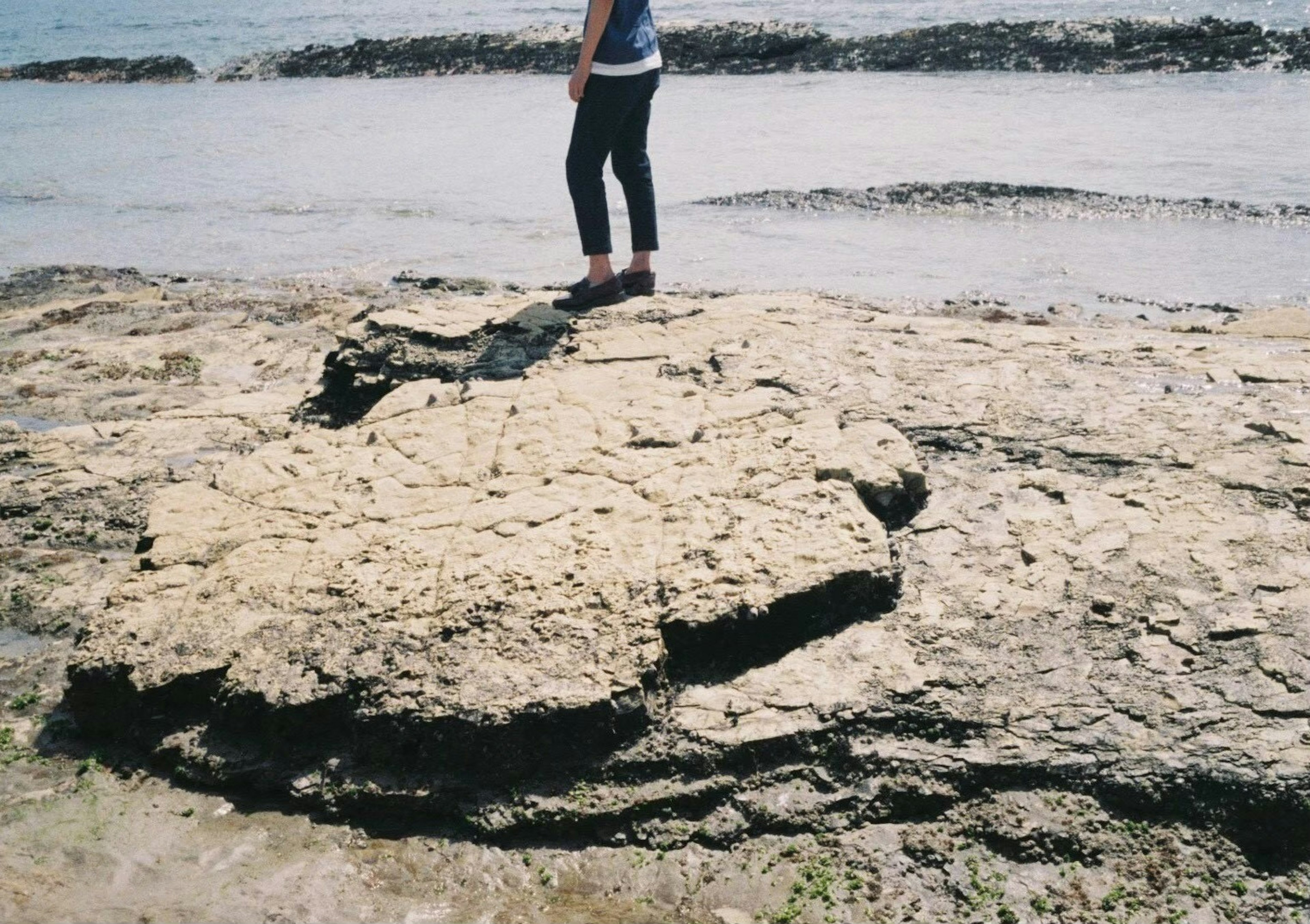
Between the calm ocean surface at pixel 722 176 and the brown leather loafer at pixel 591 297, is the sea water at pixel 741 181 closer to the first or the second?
the calm ocean surface at pixel 722 176

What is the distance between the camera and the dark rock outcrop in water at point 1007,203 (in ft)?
26.9

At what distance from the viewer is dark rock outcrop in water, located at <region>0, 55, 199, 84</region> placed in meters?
24.7

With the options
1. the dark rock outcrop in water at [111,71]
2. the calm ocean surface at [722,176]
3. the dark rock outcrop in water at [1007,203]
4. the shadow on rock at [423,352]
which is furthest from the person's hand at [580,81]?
the dark rock outcrop in water at [111,71]

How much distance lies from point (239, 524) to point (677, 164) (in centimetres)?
830

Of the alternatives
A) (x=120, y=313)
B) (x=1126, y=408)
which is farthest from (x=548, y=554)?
(x=120, y=313)

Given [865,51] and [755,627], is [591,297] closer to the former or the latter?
[755,627]

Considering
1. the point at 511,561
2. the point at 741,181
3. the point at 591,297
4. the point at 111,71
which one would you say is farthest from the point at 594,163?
the point at 111,71

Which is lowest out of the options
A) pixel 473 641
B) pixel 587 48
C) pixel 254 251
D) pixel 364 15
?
pixel 473 641

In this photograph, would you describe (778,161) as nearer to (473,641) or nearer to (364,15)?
(473,641)

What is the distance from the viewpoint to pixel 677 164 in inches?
438

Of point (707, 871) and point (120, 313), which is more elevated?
point (120, 313)

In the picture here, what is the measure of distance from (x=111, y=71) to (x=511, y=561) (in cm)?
2660

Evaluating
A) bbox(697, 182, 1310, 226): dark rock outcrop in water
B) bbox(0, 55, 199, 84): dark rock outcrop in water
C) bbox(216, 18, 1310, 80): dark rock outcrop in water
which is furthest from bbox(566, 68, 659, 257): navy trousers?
bbox(0, 55, 199, 84): dark rock outcrop in water

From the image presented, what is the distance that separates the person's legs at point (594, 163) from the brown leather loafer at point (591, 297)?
62 mm
